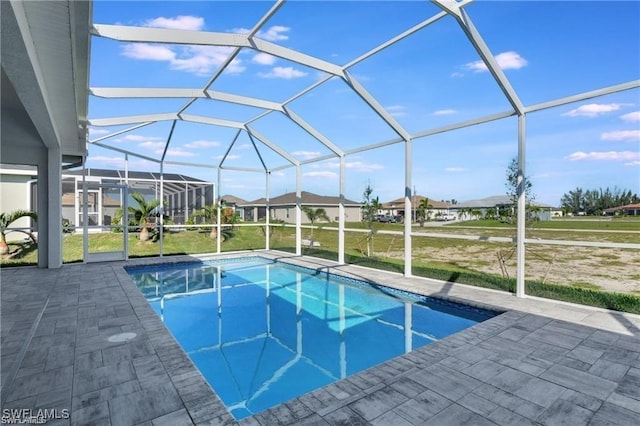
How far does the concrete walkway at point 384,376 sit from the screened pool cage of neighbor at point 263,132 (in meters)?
1.97

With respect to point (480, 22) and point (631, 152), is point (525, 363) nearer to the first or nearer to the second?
point (631, 152)

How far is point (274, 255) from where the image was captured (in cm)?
1254

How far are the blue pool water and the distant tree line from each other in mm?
2551

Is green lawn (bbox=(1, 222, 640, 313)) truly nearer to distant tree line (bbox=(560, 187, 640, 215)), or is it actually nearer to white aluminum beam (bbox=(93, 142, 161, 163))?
distant tree line (bbox=(560, 187, 640, 215))

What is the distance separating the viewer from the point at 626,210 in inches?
211

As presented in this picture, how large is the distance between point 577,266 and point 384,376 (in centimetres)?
915

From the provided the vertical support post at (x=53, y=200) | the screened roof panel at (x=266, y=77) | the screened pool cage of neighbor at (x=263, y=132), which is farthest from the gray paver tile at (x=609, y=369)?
the vertical support post at (x=53, y=200)

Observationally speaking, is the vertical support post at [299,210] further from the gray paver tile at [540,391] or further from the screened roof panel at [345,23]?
the gray paver tile at [540,391]

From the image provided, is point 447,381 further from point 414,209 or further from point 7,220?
point 7,220

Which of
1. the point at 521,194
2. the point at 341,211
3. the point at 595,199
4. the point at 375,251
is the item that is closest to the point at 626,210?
the point at 595,199

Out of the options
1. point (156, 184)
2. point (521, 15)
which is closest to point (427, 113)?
point (521, 15)

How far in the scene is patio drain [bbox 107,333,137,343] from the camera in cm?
429

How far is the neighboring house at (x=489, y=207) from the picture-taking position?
6.80m

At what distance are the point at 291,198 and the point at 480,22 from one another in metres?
9.69
